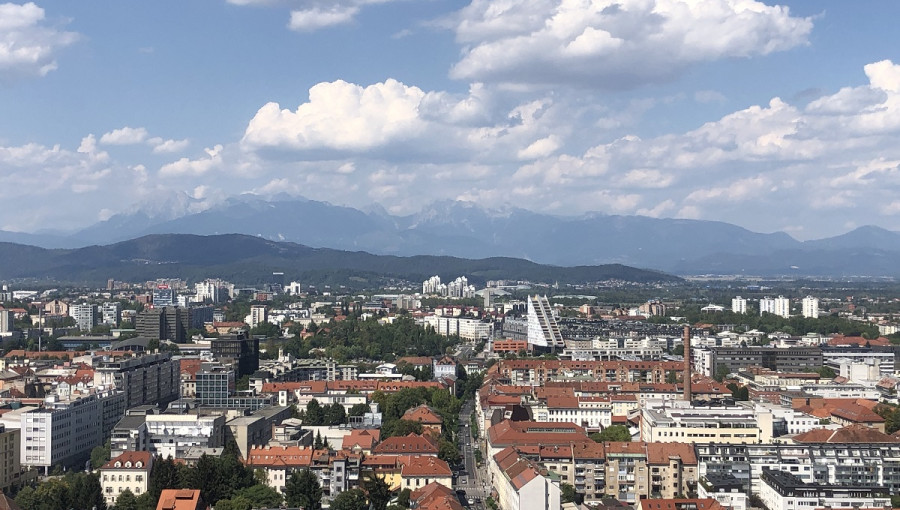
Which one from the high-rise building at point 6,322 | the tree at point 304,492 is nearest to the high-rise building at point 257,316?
→ the high-rise building at point 6,322

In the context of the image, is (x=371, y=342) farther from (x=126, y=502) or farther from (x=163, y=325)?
(x=126, y=502)

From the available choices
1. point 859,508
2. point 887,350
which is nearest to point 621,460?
point 859,508

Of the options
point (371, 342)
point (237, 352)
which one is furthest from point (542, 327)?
point (237, 352)

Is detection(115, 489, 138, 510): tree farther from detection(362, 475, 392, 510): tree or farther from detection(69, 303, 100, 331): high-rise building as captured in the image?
detection(69, 303, 100, 331): high-rise building

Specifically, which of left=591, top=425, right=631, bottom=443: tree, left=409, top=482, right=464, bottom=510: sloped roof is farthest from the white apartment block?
left=591, top=425, right=631, bottom=443: tree

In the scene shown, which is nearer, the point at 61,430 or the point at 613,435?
the point at 61,430
